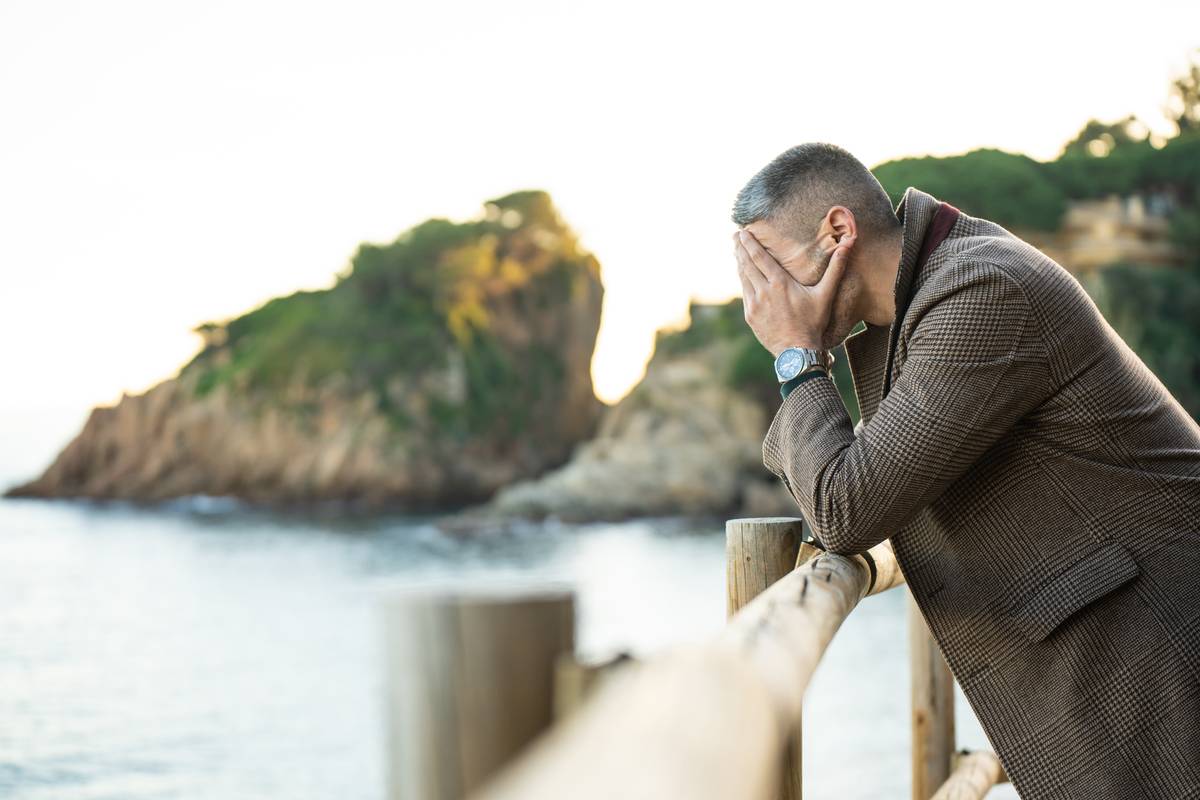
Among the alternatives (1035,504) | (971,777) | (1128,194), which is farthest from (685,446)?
(1035,504)

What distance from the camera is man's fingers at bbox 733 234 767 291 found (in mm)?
2256

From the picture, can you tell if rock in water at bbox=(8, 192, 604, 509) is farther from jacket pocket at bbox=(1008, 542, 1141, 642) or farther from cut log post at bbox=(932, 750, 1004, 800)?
jacket pocket at bbox=(1008, 542, 1141, 642)

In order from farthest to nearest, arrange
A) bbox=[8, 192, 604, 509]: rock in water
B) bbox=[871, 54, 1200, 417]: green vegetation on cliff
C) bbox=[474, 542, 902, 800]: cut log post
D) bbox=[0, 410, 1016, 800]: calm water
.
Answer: bbox=[8, 192, 604, 509]: rock in water < bbox=[871, 54, 1200, 417]: green vegetation on cliff < bbox=[0, 410, 1016, 800]: calm water < bbox=[474, 542, 902, 800]: cut log post

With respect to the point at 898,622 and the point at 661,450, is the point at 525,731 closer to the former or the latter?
the point at 898,622

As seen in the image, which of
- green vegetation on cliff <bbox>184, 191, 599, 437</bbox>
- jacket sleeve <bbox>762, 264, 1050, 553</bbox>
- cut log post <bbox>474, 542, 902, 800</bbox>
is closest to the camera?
cut log post <bbox>474, 542, 902, 800</bbox>

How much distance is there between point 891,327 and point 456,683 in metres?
1.43

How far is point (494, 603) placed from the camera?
93 cm

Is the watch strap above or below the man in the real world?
above

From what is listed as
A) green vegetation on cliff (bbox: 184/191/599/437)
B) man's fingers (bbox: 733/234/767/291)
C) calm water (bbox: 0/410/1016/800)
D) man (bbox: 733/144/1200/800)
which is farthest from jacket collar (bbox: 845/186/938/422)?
green vegetation on cliff (bbox: 184/191/599/437)

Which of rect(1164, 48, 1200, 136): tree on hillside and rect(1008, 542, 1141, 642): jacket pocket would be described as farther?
rect(1164, 48, 1200, 136): tree on hillside

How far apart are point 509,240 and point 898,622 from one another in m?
34.6

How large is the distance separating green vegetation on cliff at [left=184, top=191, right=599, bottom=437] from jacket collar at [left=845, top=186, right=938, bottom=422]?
47.4 meters

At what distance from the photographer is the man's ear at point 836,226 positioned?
7.11 ft

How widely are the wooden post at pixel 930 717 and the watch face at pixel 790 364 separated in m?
1.63
